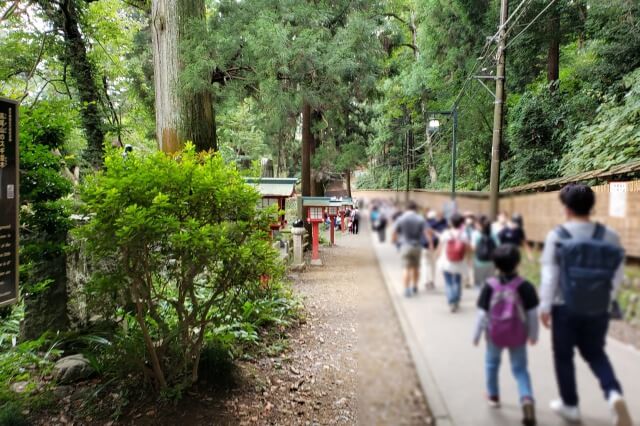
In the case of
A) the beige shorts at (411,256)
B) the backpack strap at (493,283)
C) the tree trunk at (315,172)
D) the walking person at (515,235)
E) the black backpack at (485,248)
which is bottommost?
the backpack strap at (493,283)

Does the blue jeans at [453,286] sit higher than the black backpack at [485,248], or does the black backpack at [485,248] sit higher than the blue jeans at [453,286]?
the black backpack at [485,248]

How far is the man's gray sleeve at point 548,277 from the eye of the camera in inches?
23.2

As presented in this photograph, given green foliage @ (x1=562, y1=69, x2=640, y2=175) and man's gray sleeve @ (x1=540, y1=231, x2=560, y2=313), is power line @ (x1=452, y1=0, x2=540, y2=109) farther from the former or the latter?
man's gray sleeve @ (x1=540, y1=231, x2=560, y2=313)

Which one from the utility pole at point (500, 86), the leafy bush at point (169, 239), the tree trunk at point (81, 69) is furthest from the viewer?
the tree trunk at point (81, 69)

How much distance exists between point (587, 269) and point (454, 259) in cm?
18

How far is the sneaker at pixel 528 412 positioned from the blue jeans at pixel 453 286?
0.17m

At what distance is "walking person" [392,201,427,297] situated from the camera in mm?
712

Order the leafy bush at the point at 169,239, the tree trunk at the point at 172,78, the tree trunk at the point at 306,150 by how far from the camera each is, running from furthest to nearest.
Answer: the tree trunk at the point at 306,150 < the tree trunk at the point at 172,78 < the leafy bush at the point at 169,239

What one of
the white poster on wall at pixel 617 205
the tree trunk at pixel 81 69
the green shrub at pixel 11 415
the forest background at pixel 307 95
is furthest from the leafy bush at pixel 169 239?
the tree trunk at pixel 81 69

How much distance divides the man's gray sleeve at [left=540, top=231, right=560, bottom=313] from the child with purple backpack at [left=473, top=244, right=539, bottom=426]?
1cm

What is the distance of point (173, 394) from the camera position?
3.84 meters

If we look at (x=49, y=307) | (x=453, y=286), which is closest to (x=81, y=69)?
(x=49, y=307)

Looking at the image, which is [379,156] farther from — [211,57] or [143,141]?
[143,141]

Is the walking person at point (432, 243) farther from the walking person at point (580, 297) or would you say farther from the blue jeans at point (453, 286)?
the walking person at point (580, 297)
